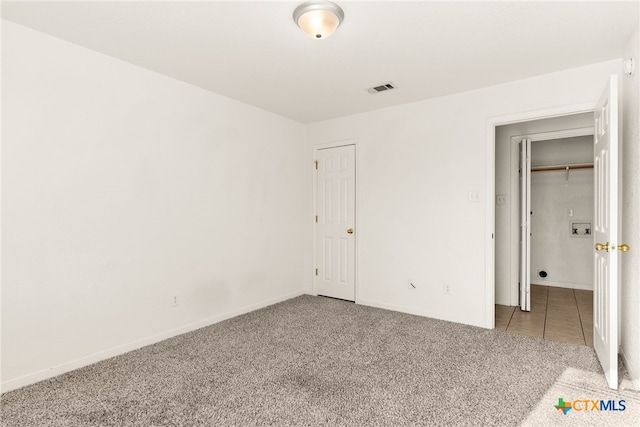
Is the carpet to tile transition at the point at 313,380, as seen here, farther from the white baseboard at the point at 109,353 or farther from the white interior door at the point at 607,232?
the white interior door at the point at 607,232

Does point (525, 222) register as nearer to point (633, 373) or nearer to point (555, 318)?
point (555, 318)

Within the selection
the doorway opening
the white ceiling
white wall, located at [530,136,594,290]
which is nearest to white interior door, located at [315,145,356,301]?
the white ceiling

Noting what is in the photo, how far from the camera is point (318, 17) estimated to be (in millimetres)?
2031

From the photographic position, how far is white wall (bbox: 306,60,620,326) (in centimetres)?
325

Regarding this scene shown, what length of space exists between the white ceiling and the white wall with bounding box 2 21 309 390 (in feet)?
1.03

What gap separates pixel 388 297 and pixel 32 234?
134 inches

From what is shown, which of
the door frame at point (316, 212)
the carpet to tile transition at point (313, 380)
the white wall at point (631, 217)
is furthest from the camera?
the door frame at point (316, 212)

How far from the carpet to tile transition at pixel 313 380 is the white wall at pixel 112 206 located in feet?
0.94

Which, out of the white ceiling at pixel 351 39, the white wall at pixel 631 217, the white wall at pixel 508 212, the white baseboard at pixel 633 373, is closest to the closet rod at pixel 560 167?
the white wall at pixel 508 212

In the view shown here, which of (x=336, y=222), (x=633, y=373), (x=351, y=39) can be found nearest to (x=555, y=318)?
(x=633, y=373)

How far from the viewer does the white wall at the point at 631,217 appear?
2.21 m

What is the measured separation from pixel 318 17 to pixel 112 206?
212cm

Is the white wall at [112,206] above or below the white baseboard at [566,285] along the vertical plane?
above

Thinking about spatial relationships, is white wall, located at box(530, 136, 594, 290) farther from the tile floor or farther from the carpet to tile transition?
the carpet to tile transition
